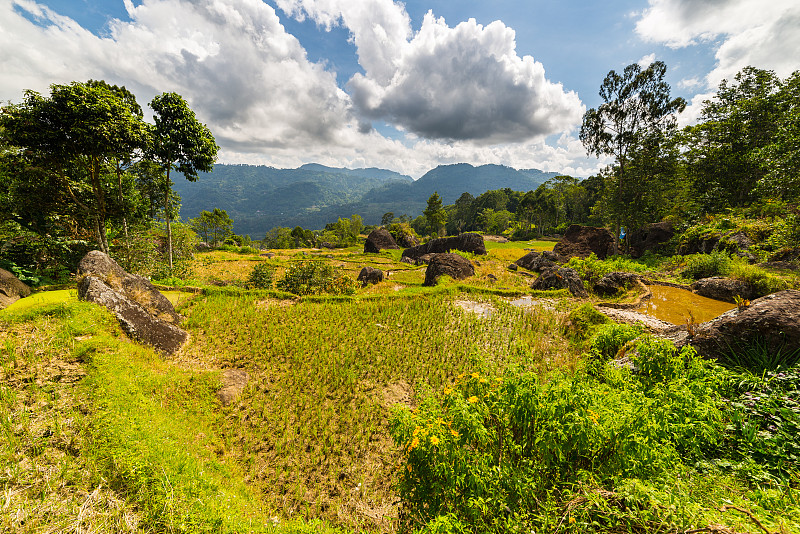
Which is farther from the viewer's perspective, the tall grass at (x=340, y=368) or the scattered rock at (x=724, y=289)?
the scattered rock at (x=724, y=289)

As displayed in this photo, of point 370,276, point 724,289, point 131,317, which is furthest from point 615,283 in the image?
point 131,317

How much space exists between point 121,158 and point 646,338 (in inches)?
889

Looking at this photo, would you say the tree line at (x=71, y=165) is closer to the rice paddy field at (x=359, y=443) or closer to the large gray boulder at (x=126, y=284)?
the large gray boulder at (x=126, y=284)

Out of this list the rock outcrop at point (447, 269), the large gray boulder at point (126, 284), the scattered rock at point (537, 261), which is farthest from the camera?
the scattered rock at point (537, 261)

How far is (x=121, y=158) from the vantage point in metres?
13.3

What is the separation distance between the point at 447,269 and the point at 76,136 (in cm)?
2312

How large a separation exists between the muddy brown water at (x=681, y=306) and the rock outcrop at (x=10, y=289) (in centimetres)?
2622

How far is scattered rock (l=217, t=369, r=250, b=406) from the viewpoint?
7.10 metres

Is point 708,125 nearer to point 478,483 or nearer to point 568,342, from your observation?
point 568,342

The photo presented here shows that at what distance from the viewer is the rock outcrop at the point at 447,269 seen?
23802mm

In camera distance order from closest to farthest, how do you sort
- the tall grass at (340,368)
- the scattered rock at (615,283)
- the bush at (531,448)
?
the bush at (531,448)
the tall grass at (340,368)
the scattered rock at (615,283)

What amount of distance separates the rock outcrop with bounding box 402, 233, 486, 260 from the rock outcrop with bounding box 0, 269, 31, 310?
3861 cm

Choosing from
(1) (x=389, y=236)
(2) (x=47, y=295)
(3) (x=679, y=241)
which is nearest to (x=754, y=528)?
(2) (x=47, y=295)

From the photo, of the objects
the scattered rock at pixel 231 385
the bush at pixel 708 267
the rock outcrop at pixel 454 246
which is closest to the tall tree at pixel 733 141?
the bush at pixel 708 267
